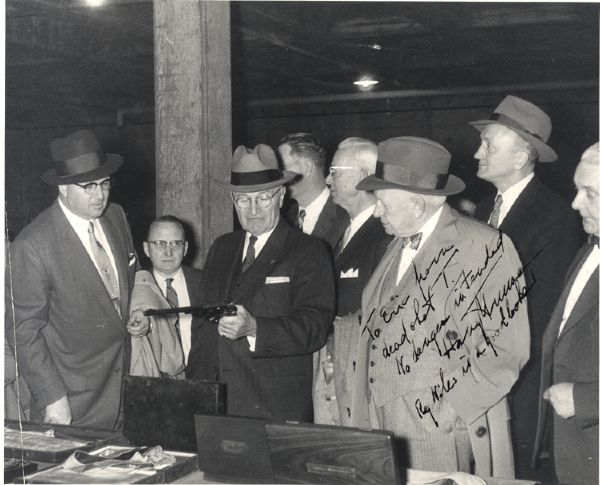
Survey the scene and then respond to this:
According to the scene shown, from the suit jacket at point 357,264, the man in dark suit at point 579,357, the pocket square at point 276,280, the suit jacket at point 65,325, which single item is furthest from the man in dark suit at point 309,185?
the man in dark suit at point 579,357

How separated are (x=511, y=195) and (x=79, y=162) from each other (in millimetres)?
A: 2011

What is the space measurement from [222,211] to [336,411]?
1183mm

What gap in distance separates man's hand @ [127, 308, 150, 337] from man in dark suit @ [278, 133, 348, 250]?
1.36 meters

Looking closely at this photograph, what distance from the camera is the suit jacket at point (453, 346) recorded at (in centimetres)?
269

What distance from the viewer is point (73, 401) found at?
137 inches

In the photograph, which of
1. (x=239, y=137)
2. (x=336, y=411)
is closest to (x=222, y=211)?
(x=336, y=411)

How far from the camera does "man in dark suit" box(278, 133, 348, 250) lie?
185 inches

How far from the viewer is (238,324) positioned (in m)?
3.07

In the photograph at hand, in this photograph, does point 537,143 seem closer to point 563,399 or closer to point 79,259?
point 563,399

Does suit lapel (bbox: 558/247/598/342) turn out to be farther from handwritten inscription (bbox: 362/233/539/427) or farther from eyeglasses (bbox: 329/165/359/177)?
eyeglasses (bbox: 329/165/359/177)

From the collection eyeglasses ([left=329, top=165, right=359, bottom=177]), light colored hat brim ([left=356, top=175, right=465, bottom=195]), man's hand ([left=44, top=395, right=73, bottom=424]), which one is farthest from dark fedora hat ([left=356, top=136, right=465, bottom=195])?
man's hand ([left=44, top=395, right=73, bottom=424])

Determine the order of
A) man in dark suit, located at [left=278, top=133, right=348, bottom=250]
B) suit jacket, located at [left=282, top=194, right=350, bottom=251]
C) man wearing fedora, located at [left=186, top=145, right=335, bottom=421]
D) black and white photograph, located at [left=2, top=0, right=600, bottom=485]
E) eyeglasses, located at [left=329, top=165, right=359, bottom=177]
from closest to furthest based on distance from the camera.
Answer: black and white photograph, located at [left=2, top=0, right=600, bottom=485], man wearing fedora, located at [left=186, top=145, right=335, bottom=421], eyeglasses, located at [left=329, top=165, right=359, bottom=177], suit jacket, located at [left=282, top=194, right=350, bottom=251], man in dark suit, located at [left=278, top=133, right=348, bottom=250]

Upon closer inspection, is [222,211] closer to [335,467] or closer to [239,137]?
[335,467]

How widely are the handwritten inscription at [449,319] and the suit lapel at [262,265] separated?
753 millimetres
